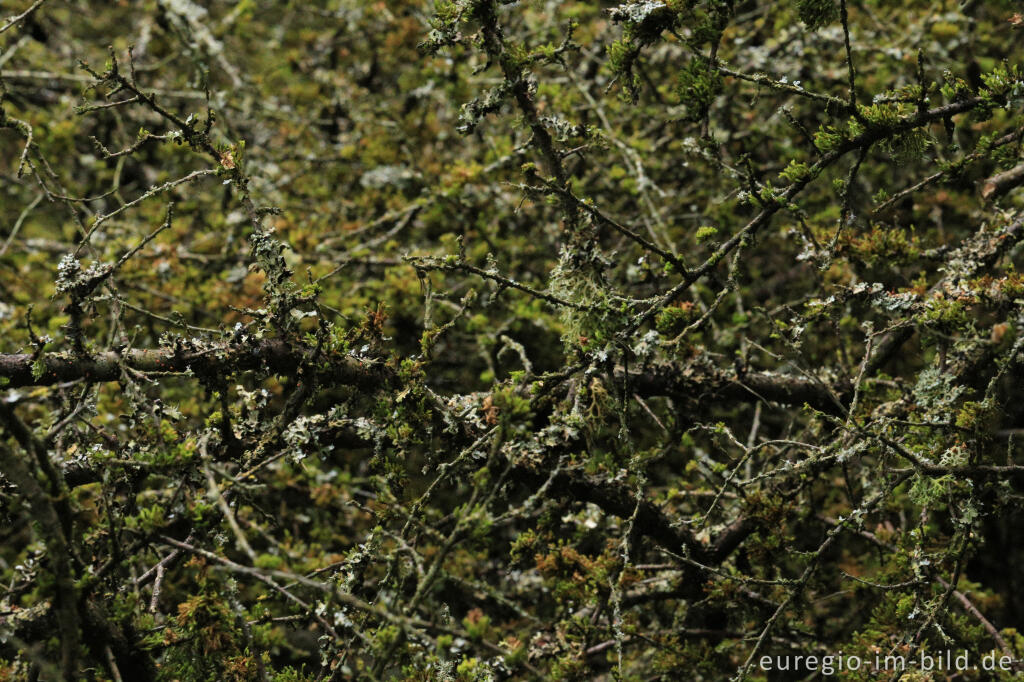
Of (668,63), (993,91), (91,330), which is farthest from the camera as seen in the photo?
(668,63)

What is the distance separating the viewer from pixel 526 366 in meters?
1.88

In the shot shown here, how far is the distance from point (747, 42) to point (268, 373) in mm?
3170

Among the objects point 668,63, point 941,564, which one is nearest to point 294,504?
point 941,564

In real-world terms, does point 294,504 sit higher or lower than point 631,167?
lower

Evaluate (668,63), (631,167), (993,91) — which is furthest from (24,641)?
(668,63)

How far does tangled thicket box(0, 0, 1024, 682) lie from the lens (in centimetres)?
166

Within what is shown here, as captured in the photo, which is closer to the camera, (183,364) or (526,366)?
(183,364)

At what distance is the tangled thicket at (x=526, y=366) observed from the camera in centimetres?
166

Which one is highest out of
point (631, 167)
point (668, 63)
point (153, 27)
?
point (153, 27)

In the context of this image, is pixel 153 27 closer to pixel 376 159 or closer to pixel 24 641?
pixel 376 159

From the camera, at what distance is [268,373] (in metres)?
1.84

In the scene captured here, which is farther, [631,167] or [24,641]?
[631,167]

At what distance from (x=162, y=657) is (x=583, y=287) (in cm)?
145

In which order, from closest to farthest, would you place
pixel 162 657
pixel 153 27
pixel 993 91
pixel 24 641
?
1. pixel 24 641
2. pixel 993 91
3. pixel 162 657
4. pixel 153 27
